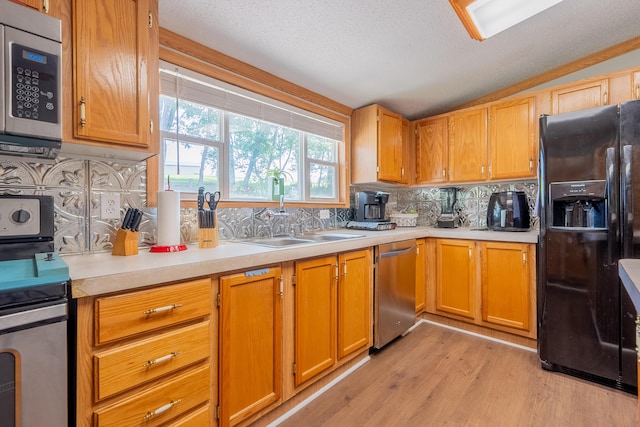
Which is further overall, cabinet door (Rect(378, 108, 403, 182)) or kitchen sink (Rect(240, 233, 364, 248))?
cabinet door (Rect(378, 108, 403, 182))

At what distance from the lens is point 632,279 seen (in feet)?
2.72

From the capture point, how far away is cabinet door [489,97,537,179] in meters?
2.58

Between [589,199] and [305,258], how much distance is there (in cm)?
185

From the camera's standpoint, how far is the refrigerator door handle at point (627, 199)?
171cm

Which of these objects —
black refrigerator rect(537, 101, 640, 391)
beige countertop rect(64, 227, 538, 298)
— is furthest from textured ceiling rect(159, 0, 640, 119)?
beige countertop rect(64, 227, 538, 298)

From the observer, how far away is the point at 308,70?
2.24 metres

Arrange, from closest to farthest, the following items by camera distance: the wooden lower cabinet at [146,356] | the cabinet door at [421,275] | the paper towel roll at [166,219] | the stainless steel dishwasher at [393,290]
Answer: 1. the wooden lower cabinet at [146,356]
2. the paper towel roll at [166,219]
3. the stainless steel dishwasher at [393,290]
4. the cabinet door at [421,275]

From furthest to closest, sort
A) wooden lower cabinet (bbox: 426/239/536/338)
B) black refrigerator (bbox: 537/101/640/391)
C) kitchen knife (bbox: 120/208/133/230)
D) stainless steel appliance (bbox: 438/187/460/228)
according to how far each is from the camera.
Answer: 1. stainless steel appliance (bbox: 438/187/460/228)
2. wooden lower cabinet (bbox: 426/239/536/338)
3. black refrigerator (bbox: 537/101/640/391)
4. kitchen knife (bbox: 120/208/133/230)

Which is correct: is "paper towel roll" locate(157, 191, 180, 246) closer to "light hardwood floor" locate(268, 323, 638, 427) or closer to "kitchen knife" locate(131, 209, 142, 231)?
"kitchen knife" locate(131, 209, 142, 231)

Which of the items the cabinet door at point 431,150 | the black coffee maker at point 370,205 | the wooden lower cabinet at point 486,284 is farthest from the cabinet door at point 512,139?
the black coffee maker at point 370,205

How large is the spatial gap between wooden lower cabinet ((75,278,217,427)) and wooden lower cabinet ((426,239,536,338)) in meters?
2.24

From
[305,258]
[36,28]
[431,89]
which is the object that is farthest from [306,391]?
[431,89]

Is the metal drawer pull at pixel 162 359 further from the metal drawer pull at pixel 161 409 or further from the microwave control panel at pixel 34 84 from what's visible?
the microwave control panel at pixel 34 84

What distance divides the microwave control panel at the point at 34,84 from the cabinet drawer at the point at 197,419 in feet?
4.04
